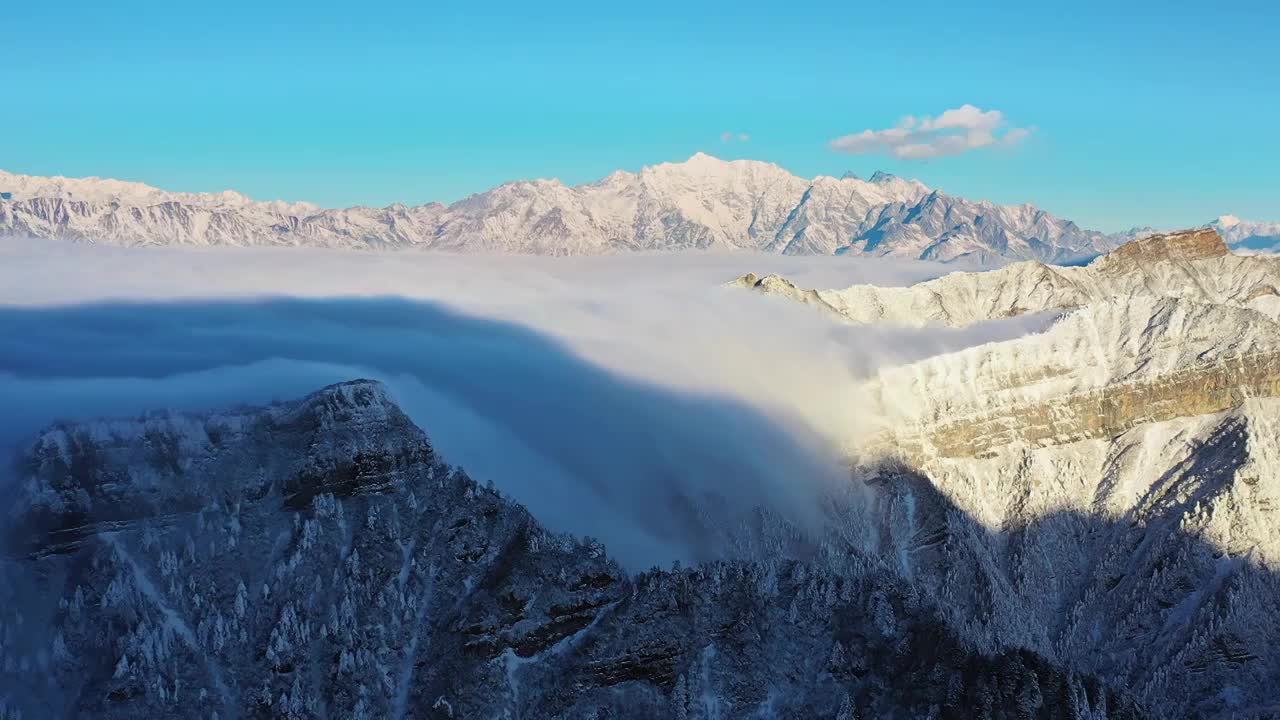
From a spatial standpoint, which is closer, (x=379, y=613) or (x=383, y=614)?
(x=379, y=613)

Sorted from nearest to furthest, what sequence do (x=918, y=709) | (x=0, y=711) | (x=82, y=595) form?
(x=918, y=709) < (x=0, y=711) < (x=82, y=595)

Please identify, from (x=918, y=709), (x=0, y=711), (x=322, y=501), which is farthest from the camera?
(x=322, y=501)

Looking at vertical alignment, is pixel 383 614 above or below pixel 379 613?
below

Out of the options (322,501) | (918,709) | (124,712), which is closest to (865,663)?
(918,709)

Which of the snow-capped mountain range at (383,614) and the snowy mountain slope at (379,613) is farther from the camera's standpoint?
the snowy mountain slope at (379,613)

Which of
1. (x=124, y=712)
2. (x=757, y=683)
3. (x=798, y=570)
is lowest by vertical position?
(x=124, y=712)

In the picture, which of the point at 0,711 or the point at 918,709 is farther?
the point at 0,711

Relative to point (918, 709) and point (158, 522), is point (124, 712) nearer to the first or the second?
point (158, 522)

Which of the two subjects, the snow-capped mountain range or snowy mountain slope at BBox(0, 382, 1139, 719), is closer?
the snow-capped mountain range
